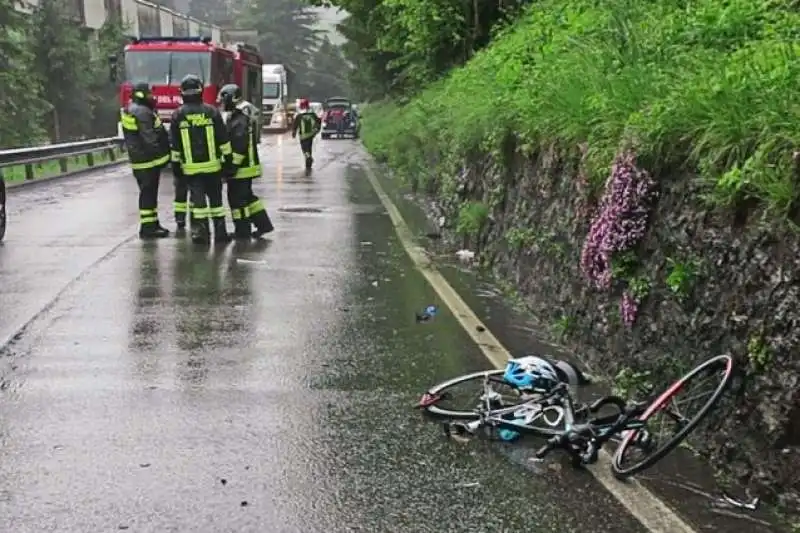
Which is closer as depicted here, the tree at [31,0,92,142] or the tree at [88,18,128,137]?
the tree at [31,0,92,142]

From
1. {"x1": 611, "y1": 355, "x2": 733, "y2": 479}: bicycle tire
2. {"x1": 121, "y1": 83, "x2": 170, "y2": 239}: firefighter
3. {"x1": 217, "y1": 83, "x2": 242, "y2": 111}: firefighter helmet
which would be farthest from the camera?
{"x1": 121, "y1": 83, "x2": 170, "y2": 239}: firefighter

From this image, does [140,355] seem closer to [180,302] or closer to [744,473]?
[180,302]

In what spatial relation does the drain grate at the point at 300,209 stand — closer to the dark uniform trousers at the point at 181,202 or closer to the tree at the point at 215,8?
the dark uniform trousers at the point at 181,202

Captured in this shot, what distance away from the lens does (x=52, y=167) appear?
3028cm

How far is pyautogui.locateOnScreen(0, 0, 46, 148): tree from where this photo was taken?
125 feet

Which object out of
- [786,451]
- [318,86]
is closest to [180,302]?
[786,451]

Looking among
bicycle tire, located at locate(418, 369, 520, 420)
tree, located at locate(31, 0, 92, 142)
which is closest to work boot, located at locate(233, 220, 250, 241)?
bicycle tire, located at locate(418, 369, 520, 420)

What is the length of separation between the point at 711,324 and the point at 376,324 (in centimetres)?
386

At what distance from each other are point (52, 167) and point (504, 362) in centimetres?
2505

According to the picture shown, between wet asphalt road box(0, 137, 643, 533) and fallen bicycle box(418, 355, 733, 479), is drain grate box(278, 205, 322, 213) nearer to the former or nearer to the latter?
wet asphalt road box(0, 137, 643, 533)

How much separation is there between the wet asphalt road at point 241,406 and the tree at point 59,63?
36.8m

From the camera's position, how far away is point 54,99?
160ft

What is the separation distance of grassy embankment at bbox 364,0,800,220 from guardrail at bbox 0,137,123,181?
463 inches

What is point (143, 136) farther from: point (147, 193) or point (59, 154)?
point (59, 154)
